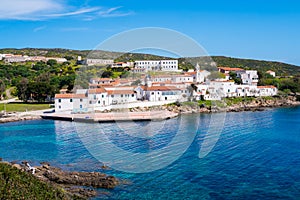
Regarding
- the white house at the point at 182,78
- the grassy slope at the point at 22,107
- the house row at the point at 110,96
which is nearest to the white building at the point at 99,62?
the white house at the point at 182,78

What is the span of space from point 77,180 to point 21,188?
4460 millimetres

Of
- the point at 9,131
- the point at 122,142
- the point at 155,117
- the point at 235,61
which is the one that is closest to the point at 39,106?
the point at 9,131

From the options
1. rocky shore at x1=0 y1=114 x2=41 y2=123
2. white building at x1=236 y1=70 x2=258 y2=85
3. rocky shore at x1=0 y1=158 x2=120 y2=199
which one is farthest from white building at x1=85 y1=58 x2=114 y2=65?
rocky shore at x1=0 y1=158 x2=120 y2=199

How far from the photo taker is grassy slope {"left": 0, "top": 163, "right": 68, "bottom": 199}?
451 inches

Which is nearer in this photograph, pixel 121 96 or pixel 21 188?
pixel 21 188

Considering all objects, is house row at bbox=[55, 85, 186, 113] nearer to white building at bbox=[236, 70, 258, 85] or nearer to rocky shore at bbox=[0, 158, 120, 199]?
white building at bbox=[236, 70, 258, 85]

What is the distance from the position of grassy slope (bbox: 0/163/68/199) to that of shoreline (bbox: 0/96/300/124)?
2297cm

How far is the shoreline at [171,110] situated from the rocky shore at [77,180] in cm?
1923

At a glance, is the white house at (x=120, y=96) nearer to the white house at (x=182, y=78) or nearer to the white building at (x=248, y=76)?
the white house at (x=182, y=78)

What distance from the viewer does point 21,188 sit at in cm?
1221

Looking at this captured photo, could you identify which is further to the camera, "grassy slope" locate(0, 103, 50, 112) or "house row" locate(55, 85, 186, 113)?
"grassy slope" locate(0, 103, 50, 112)

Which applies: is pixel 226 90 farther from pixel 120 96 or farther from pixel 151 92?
pixel 120 96

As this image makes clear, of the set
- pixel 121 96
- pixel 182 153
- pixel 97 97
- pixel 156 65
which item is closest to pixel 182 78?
pixel 121 96

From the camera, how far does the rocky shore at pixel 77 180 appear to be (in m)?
15.1
